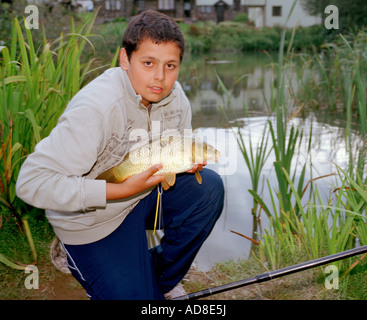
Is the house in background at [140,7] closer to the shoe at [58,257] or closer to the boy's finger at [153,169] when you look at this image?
the shoe at [58,257]

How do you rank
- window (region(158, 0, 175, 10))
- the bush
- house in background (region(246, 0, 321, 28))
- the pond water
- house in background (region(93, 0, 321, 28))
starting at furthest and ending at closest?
window (region(158, 0, 175, 10))
the bush
house in background (region(93, 0, 321, 28))
house in background (region(246, 0, 321, 28))
the pond water

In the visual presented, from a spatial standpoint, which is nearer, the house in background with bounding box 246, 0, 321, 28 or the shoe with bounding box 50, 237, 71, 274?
the shoe with bounding box 50, 237, 71, 274

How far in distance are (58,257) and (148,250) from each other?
470mm

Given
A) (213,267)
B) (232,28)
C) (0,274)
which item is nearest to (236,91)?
(213,267)

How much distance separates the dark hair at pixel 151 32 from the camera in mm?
1631

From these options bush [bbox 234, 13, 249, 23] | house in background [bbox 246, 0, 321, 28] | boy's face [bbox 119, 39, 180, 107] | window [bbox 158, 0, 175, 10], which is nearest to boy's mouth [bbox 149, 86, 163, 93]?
boy's face [bbox 119, 39, 180, 107]

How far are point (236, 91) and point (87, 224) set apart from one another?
6.80 m

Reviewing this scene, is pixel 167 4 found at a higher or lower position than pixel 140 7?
higher

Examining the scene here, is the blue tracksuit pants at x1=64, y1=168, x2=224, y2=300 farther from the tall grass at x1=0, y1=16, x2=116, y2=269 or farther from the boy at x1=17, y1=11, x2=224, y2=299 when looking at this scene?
the tall grass at x1=0, y1=16, x2=116, y2=269

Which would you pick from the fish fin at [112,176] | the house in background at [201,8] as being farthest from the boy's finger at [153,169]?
the house in background at [201,8]

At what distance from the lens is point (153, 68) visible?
165 cm

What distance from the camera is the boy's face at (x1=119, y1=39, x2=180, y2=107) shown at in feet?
5.36

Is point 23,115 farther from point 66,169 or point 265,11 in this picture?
point 265,11

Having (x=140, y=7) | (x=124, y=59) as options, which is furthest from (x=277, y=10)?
(x=124, y=59)
